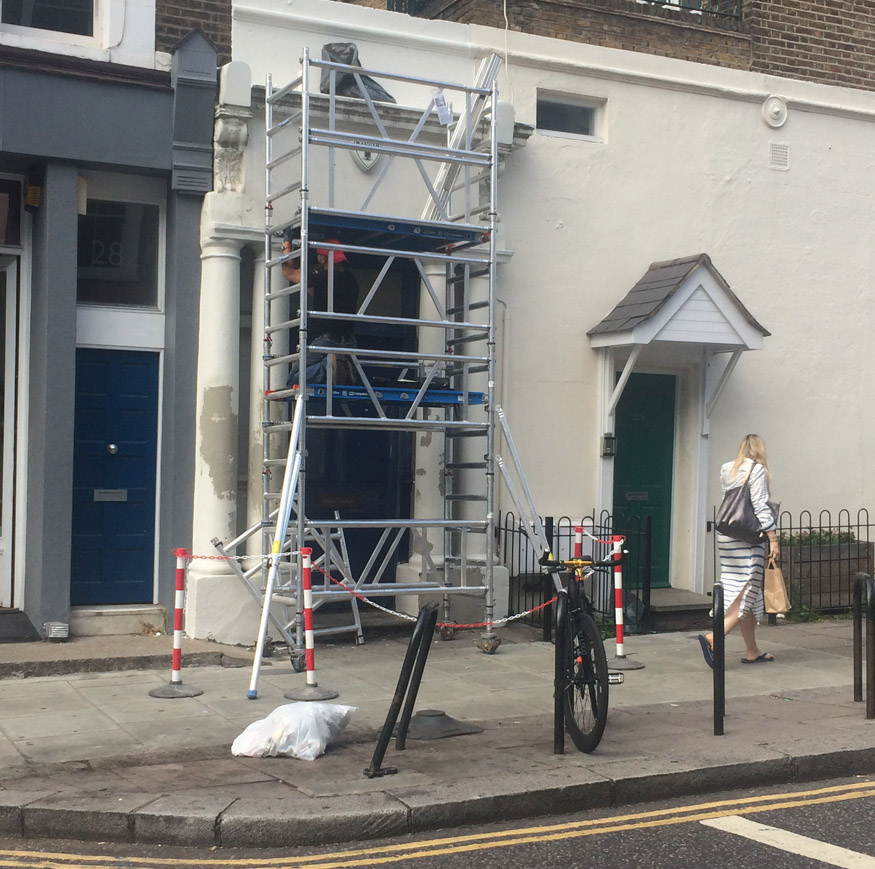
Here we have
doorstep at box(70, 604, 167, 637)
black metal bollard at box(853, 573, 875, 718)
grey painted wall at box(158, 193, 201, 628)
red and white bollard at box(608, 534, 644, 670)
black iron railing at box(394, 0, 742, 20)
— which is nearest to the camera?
black metal bollard at box(853, 573, 875, 718)

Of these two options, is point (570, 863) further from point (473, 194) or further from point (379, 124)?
point (473, 194)

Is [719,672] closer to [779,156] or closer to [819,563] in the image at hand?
[819,563]

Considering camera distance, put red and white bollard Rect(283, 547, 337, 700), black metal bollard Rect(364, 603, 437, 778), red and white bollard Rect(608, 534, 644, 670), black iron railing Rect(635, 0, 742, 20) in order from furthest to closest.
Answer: black iron railing Rect(635, 0, 742, 20) < red and white bollard Rect(608, 534, 644, 670) < red and white bollard Rect(283, 547, 337, 700) < black metal bollard Rect(364, 603, 437, 778)

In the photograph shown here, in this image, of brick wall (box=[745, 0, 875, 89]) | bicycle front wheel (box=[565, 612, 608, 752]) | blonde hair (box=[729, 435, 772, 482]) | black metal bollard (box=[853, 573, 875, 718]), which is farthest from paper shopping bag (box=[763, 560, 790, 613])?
brick wall (box=[745, 0, 875, 89])

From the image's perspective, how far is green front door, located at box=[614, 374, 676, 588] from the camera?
1202cm

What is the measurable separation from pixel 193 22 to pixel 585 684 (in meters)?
6.47

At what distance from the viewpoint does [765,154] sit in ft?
41.1

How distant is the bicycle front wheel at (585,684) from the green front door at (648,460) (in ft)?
16.7

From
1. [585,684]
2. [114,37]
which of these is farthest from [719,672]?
[114,37]

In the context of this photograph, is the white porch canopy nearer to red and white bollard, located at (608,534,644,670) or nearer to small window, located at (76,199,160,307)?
red and white bollard, located at (608,534,644,670)

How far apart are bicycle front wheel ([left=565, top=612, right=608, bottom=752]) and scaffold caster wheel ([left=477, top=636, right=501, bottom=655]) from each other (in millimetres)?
2760

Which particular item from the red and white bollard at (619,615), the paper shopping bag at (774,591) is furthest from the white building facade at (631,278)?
the paper shopping bag at (774,591)

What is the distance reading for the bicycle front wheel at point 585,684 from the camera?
6.56 meters

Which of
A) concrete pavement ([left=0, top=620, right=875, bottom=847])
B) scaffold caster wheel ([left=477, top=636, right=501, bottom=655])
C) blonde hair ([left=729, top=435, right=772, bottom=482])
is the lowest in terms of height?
concrete pavement ([left=0, top=620, right=875, bottom=847])
